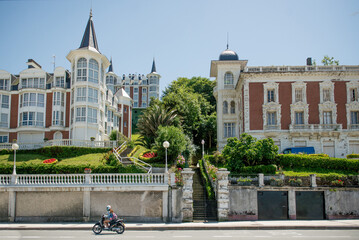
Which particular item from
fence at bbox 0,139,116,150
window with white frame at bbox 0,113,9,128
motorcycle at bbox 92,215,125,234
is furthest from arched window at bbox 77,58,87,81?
motorcycle at bbox 92,215,125,234

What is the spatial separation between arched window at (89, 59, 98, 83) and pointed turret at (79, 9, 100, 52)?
205cm

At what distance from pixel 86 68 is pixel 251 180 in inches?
1055

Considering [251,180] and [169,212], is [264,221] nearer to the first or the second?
[251,180]

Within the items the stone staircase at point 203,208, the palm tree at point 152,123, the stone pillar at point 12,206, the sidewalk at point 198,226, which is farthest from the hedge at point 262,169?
the stone pillar at point 12,206

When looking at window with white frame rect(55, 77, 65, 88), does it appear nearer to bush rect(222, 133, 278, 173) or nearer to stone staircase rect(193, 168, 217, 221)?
bush rect(222, 133, 278, 173)

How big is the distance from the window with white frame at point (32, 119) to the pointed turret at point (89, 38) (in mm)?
11044

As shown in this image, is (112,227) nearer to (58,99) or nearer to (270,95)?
(270,95)

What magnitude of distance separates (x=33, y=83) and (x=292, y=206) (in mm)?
37356

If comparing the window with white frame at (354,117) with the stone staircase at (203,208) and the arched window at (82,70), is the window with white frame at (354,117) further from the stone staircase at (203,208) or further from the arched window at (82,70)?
the arched window at (82,70)

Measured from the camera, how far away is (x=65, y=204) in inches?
834

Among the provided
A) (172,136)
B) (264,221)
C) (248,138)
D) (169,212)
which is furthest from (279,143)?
(169,212)

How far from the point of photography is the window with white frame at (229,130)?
4678 centimetres

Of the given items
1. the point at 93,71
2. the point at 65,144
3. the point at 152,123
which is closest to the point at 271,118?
the point at 152,123

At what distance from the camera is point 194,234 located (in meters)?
17.2
